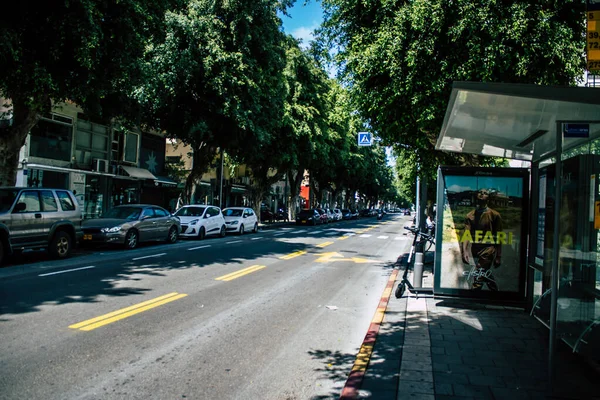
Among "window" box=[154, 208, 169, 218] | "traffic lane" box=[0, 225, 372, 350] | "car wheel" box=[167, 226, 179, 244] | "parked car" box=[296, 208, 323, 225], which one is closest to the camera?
"traffic lane" box=[0, 225, 372, 350]

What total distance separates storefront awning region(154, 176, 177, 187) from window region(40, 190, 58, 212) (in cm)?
1685

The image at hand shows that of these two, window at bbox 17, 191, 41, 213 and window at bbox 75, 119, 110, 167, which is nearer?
window at bbox 17, 191, 41, 213

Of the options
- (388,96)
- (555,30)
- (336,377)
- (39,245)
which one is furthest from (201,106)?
(336,377)

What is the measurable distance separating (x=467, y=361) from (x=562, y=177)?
2.39 m

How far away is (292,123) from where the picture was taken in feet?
95.7

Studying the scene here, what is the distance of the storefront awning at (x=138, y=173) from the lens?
26.6 metres

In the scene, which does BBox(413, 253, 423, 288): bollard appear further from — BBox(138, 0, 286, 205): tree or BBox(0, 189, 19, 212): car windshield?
BBox(138, 0, 286, 205): tree

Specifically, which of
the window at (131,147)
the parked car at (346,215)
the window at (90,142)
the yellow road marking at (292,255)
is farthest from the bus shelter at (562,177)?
the parked car at (346,215)

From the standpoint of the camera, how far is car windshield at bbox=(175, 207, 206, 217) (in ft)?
69.2

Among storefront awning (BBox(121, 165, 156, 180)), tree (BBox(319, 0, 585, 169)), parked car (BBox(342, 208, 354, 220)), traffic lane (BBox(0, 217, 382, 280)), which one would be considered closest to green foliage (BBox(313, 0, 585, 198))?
tree (BBox(319, 0, 585, 169))

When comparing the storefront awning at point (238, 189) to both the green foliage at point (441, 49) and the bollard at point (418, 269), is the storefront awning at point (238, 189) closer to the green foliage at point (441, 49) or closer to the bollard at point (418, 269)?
the green foliage at point (441, 49)

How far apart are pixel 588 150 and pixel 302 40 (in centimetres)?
2931

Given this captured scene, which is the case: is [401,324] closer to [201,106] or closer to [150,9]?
[150,9]

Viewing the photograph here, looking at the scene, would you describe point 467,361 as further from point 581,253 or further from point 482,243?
point 482,243
